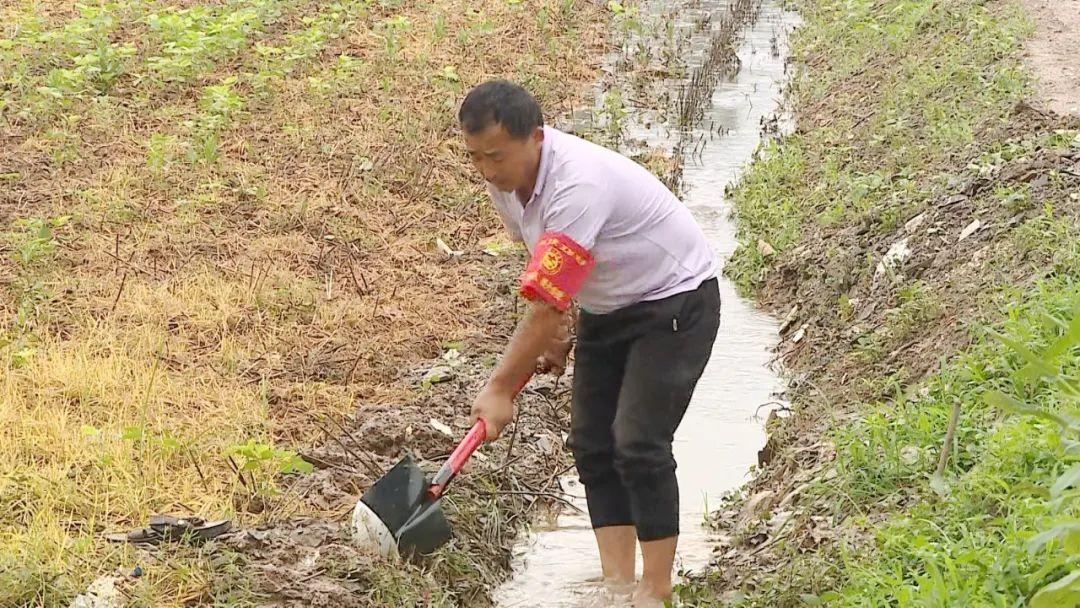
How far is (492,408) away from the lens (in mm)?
3543

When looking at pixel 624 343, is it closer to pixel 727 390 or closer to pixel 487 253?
Result: pixel 727 390

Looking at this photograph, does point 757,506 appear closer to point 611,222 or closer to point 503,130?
point 611,222

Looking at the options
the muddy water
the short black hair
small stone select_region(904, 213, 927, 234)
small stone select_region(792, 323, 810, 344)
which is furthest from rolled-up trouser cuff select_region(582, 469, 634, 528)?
small stone select_region(904, 213, 927, 234)

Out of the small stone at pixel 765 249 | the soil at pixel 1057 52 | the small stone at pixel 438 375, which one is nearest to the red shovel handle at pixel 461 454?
the small stone at pixel 438 375

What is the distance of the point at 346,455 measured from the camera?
459cm


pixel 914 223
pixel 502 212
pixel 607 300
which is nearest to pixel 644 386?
pixel 607 300

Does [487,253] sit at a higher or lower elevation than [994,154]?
lower

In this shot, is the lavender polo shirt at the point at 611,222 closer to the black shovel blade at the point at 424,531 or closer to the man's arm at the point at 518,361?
the man's arm at the point at 518,361

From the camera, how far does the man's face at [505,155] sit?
3270mm

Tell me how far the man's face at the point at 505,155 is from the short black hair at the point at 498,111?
15 millimetres

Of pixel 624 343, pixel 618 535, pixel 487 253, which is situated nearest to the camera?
pixel 624 343

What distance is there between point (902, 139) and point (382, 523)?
500 cm

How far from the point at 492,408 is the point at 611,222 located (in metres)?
0.60

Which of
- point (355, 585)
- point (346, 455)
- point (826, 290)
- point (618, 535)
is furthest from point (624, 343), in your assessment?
point (826, 290)
